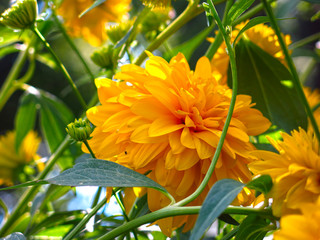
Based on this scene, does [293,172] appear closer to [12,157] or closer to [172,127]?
[172,127]

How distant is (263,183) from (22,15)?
33 centimetres

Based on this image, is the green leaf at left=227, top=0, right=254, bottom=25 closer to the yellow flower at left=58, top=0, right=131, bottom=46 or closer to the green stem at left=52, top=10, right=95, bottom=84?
the green stem at left=52, top=10, right=95, bottom=84

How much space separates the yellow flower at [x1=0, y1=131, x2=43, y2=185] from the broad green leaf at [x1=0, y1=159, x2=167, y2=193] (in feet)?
1.59

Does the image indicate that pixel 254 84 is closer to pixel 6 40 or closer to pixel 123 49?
pixel 123 49

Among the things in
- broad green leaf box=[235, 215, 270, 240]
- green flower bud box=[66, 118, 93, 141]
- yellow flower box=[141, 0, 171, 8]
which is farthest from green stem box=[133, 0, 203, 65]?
broad green leaf box=[235, 215, 270, 240]

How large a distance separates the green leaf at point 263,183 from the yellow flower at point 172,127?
0.05 m

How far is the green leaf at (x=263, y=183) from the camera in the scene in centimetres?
30

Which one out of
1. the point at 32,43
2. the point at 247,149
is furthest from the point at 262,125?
the point at 32,43

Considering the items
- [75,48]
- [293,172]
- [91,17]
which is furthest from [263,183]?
[91,17]

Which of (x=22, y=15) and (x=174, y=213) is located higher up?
(x=22, y=15)

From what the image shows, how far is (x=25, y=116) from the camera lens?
768mm

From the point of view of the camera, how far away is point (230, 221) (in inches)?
13.3

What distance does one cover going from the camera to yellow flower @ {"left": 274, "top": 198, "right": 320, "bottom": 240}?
0.73 feet

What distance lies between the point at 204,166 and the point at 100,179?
0.32 ft
